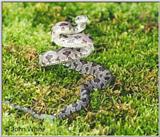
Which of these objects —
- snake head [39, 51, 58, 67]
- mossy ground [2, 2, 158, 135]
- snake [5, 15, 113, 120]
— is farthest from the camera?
snake head [39, 51, 58, 67]

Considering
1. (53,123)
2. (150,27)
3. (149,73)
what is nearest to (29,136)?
(53,123)

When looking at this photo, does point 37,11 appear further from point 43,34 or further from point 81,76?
point 81,76

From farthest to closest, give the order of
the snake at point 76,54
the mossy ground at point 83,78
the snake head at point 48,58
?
the snake head at point 48,58, the snake at point 76,54, the mossy ground at point 83,78

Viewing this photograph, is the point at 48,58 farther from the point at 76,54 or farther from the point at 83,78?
the point at 83,78

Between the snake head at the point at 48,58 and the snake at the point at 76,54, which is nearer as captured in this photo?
the snake at the point at 76,54

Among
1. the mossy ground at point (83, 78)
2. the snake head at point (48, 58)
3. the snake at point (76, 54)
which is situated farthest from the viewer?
the snake head at point (48, 58)
